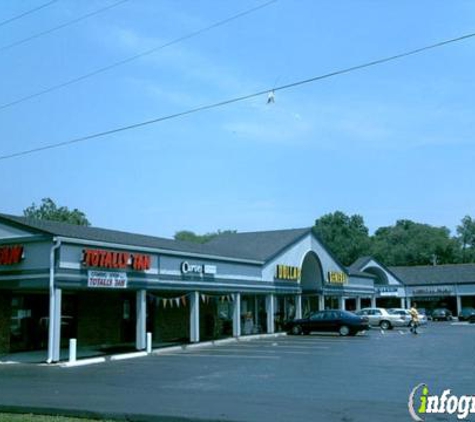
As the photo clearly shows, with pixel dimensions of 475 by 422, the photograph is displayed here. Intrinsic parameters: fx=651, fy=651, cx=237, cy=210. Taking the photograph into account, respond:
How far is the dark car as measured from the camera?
1375 inches

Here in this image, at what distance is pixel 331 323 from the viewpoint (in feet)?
117

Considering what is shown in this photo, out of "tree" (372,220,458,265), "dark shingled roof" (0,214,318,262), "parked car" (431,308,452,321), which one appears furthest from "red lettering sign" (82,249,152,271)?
"tree" (372,220,458,265)

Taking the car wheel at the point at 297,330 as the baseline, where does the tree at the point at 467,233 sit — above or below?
above

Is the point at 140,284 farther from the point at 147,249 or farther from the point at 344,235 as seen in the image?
the point at 344,235

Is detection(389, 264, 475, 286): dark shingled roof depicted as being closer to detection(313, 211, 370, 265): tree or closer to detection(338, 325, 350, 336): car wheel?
detection(313, 211, 370, 265): tree

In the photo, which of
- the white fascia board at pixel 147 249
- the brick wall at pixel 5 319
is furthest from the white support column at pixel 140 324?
the brick wall at pixel 5 319

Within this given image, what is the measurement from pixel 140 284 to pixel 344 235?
87.0 m

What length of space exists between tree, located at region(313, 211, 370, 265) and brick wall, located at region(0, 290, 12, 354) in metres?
75.4

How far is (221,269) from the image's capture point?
31766 mm

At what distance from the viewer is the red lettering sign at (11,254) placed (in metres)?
22.7

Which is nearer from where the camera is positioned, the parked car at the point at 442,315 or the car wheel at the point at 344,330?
the car wheel at the point at 344,330

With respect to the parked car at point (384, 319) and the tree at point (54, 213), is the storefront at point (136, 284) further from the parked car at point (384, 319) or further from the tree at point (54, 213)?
the tree at point (54, 213)

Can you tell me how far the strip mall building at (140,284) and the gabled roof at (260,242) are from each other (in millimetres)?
87

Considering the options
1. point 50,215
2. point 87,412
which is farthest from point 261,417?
point 50,215
